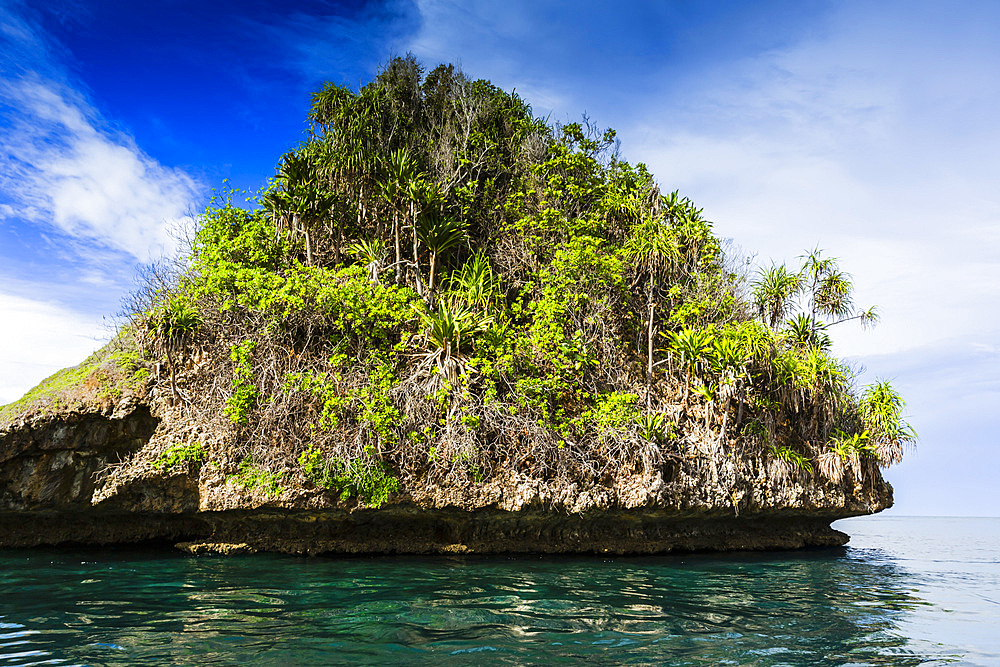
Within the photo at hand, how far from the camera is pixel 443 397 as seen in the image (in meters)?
12.1

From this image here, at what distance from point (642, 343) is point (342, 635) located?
10.9 m

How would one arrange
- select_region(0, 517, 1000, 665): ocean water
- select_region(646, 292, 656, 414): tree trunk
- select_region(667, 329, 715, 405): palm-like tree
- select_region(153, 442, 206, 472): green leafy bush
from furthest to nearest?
select_region(646, 292, 656, 414): tree trunk
select_region(667, 329, 715, 405): palm-like tree
select_region(153, 442, 206, 472): green leafy bush
select_region(0, 517, 1000, 665): ocean water

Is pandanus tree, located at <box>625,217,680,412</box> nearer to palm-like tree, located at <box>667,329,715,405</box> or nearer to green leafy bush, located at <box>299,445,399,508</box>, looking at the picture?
palm-like tree, located at <box>667,329,715,405</box>

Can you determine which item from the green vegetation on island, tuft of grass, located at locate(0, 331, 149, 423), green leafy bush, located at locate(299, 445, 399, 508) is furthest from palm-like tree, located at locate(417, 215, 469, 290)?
tuft of grass, located at locate(0, 331, 149, 423)

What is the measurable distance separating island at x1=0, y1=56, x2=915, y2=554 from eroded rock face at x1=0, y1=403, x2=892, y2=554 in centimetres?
6

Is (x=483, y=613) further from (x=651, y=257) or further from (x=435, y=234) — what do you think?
(x=651, y=257)

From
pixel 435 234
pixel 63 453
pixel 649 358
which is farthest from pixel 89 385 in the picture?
pixel 649 358

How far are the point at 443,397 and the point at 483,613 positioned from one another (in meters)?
5.80

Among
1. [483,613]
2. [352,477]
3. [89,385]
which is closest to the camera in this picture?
[483,613]

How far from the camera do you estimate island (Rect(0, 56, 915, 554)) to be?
39.3 ft

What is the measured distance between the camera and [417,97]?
63.0 ft

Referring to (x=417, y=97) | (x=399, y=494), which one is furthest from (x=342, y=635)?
(x=417, y=97)

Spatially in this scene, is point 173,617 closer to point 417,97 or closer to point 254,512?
point 254,512

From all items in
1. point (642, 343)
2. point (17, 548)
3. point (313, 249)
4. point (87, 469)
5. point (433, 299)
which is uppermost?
point (313, 249)
